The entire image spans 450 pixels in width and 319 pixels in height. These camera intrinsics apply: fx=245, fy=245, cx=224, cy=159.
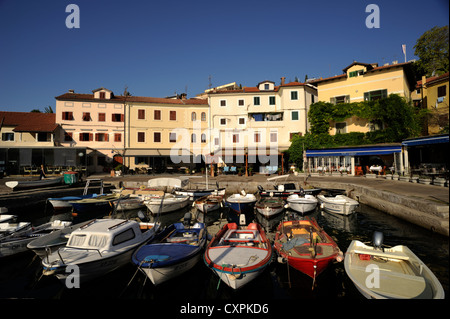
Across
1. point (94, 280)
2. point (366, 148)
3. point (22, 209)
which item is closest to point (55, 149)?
point (22, 209)

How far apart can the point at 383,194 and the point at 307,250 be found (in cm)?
1169

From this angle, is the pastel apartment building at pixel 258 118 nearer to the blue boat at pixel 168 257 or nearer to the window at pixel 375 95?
the window at pixel 375 95

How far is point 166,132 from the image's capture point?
36344 mm

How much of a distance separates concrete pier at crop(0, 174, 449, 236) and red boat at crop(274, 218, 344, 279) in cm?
511

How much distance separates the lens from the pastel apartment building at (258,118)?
3441 cm

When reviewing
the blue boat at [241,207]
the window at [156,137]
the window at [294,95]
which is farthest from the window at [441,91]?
the window at [156,137]

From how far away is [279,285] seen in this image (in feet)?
25.9

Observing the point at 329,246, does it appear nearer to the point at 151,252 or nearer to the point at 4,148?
the point at 151,252

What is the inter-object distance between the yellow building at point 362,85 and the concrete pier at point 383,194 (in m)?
10.6

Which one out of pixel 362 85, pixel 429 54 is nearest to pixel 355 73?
pixel 362 85

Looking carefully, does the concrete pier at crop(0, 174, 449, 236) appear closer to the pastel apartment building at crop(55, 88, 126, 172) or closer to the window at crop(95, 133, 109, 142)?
the pastel apartment building at crop(55, 88, 126, 172)

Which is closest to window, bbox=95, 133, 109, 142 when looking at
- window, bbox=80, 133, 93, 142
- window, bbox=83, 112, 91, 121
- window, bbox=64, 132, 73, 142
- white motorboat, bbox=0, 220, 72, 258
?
window, bbox=80, 133, 93, 142

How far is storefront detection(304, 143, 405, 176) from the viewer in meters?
25.7
